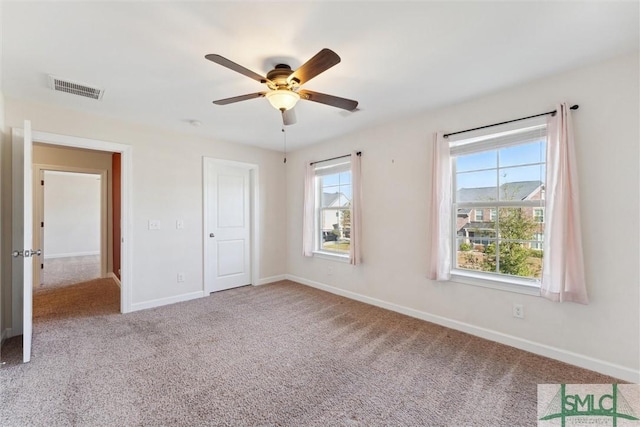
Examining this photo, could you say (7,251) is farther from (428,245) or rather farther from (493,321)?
(493,321)

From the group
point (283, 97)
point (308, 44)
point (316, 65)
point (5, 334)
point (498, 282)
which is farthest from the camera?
point (5, 334)

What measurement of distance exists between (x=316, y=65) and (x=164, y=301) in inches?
144

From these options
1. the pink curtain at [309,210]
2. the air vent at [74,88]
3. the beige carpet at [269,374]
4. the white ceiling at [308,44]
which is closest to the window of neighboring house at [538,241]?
the beige carpet at [269,374]

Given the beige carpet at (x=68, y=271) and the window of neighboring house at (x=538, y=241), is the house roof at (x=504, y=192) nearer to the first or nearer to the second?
the window of neighboring house at (x=538, y=241)

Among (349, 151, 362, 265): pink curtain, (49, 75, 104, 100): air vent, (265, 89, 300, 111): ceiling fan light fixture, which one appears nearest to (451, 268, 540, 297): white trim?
(349, 151, 362, 265): pink curtain

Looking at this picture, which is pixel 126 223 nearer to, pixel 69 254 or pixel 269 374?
pixel 269 374

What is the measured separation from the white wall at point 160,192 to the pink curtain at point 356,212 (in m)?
2.05

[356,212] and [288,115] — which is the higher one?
[288,115]

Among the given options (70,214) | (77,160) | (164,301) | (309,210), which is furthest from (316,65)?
(70,214)

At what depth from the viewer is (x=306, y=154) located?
4816mm

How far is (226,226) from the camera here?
14.9ft

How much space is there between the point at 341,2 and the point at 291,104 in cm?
81

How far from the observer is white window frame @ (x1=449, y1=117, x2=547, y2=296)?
8.25 feet

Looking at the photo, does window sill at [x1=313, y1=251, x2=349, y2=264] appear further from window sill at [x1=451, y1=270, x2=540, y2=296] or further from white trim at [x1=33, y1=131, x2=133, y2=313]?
white trim at [x1=33, y1=131, x2=133, y2=313]
